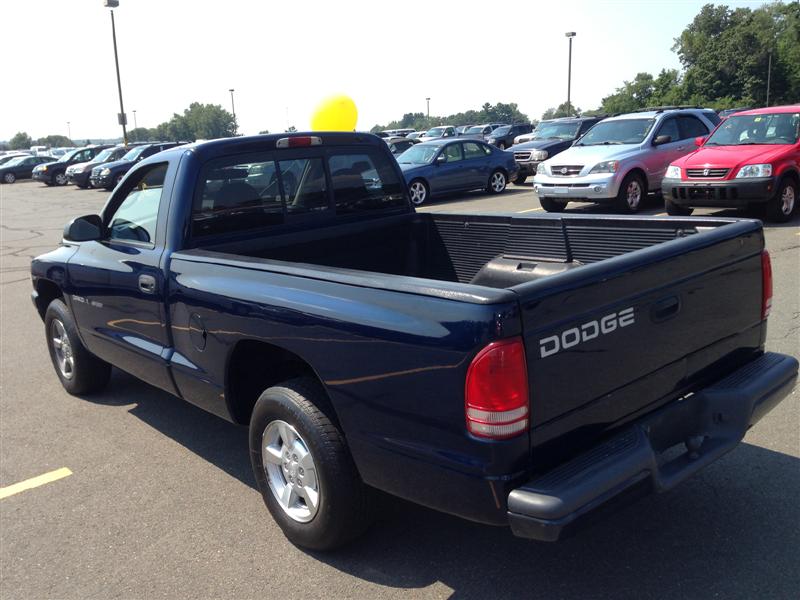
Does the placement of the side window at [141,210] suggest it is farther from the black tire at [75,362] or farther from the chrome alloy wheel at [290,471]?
the chrome alloy wheel at [290,471]

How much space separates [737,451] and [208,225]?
3.19 m

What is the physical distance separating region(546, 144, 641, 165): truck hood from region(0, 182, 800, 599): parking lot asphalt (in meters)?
8.95

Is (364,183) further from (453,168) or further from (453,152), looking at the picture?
(453,152)

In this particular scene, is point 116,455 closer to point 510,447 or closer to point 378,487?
point 378,487

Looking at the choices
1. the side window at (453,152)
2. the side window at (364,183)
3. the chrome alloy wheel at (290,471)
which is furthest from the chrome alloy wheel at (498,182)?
the chrome alloy wheel at (290,471)

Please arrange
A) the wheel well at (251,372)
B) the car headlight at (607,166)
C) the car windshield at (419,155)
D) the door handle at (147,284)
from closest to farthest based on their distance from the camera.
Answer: the wheel well at (251,372), the door handle at (147,284), the car headlight at (607,166), the car windshield at (419,155)

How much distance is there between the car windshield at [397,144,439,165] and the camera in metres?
18.0

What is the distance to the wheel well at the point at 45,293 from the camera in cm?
566

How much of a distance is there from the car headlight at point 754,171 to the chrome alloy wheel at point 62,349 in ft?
31.1

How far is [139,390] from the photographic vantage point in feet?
18.8

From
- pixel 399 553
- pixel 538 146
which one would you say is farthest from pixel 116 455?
pixel 538 146

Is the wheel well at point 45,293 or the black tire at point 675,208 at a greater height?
the wheel well at point 45,293

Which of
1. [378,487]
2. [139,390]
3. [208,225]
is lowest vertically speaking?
[139,390]

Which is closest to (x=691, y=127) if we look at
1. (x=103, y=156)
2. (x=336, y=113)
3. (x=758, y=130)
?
(x=758, y=130)
